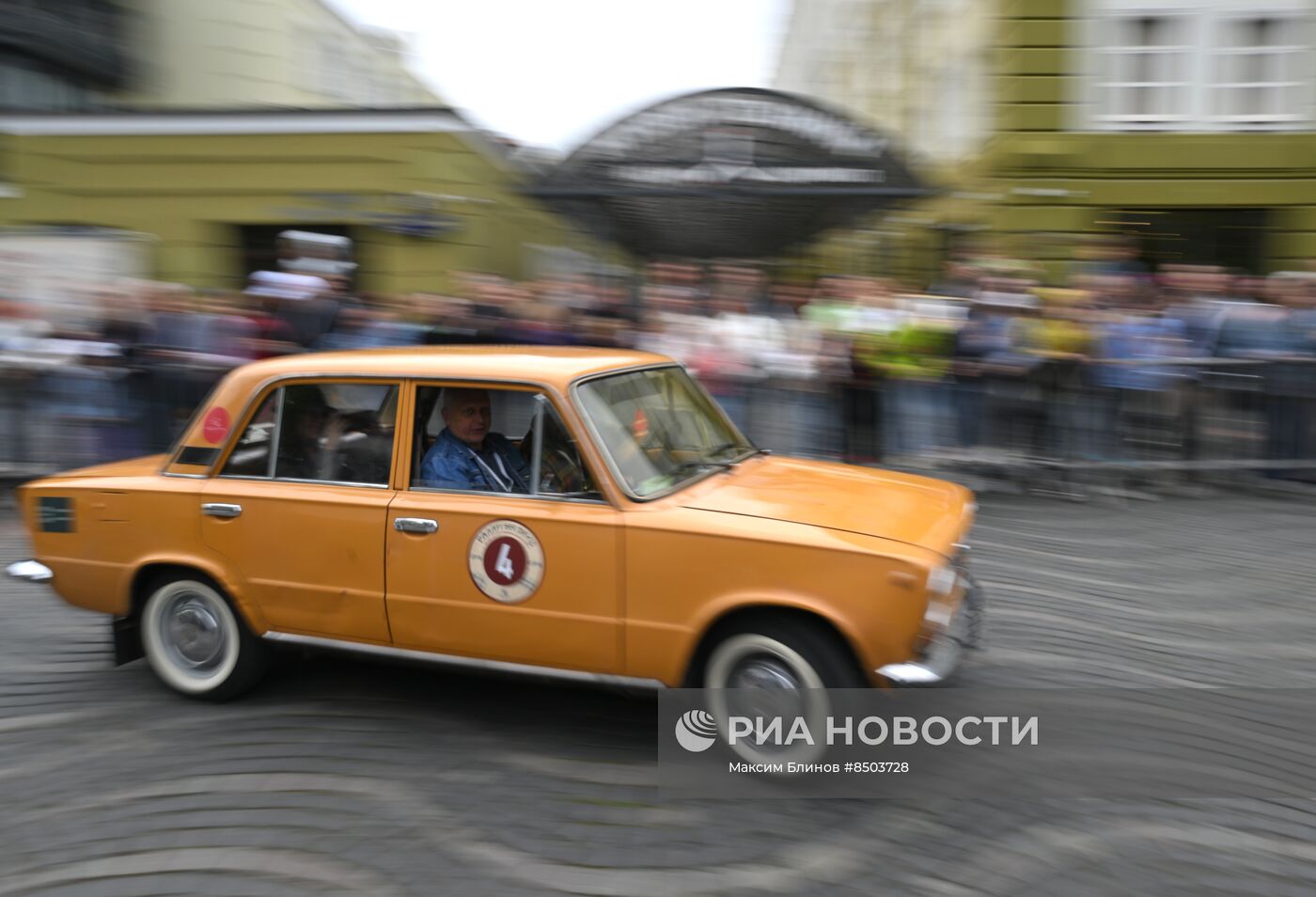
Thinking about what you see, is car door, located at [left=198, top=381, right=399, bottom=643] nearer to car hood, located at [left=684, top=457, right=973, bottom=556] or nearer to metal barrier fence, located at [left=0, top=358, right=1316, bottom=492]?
car hood, located at [left=684, top=457, right=973, bottom=556]

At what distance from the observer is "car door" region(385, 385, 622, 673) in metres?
4.20

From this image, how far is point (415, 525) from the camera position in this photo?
444cm

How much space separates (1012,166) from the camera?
44.3 ft

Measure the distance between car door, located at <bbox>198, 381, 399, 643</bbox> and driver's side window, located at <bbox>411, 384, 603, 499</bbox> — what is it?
143 millimetres

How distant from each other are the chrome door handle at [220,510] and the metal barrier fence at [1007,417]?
197 inches

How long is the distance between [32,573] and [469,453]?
218 centimetres

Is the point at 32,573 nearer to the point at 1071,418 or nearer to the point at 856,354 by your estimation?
the point at 856,354

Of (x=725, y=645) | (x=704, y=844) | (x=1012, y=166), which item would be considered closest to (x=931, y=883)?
(x=704, y=844)

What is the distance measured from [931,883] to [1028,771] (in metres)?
0.92

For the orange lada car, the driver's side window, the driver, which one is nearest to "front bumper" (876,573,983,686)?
the orange lada car

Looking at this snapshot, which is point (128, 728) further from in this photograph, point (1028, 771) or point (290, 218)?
point (290, 218)

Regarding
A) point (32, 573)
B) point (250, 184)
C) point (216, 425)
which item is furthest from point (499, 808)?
point (250, 184)

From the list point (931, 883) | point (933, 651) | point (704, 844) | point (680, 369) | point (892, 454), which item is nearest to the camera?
point (931, 883)

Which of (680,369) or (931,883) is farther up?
(680,369)
